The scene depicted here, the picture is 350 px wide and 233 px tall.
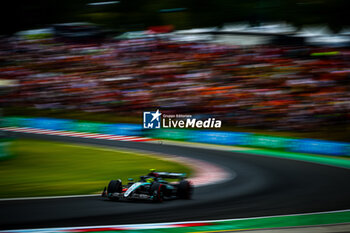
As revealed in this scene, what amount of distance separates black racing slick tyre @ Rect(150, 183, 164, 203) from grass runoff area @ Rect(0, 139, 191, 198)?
6.26 ft

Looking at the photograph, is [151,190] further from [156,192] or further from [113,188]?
[113,188]

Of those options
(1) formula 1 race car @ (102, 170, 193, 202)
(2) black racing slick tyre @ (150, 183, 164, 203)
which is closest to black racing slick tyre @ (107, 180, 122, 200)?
(1) formula 1 race car @ (102, 170, 193, 202)

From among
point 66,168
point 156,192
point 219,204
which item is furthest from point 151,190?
point 66,168

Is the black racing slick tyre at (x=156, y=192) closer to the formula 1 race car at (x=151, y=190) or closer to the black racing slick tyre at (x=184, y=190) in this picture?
the formula 1 race car at (x=151, y=190)

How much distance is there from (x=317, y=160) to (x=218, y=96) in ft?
21.9

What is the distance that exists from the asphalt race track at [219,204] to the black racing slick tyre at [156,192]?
0.12 meters

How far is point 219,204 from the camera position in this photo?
29.8ft

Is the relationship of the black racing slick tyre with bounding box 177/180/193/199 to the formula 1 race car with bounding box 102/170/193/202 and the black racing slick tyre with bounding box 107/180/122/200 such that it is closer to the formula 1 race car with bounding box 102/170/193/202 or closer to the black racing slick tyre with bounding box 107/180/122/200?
the formula 1 race car with bounding box 102/170/193/202

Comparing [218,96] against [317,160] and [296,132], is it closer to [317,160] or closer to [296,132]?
[296,132]

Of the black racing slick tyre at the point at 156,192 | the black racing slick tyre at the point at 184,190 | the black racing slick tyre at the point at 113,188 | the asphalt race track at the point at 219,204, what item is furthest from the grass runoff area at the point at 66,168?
the black racing slick tyre at the point at 184,190

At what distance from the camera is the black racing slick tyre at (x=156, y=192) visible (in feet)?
29.2

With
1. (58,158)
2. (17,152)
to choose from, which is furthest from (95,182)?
(17,152)

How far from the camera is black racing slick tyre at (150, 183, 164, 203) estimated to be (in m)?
8.90

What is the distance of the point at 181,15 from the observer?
1.94 m
